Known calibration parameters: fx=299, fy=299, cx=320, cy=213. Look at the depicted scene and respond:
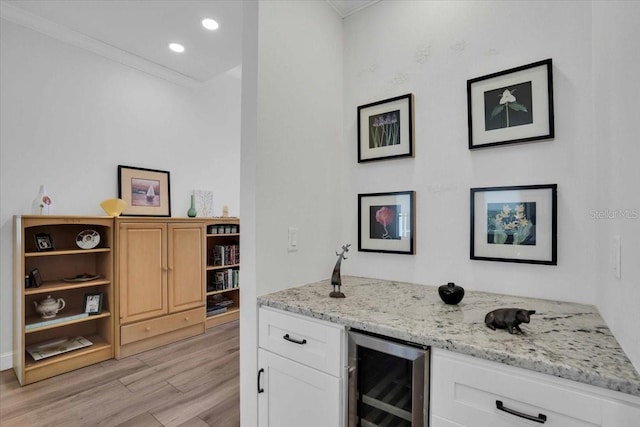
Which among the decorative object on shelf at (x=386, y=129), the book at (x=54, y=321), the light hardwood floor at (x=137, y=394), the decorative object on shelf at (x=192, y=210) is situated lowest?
the light hardwood floor at (x=137, y=394)

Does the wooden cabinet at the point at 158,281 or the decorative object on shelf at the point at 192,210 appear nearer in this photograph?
the wooden cabinet at the point at 158,281

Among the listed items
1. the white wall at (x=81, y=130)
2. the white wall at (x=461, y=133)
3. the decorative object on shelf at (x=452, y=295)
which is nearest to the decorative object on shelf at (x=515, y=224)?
the white wall at (x=461, y=133)

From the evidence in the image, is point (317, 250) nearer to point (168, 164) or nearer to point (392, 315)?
point (392, 315)

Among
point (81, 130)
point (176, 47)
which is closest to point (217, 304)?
point (81, 130)

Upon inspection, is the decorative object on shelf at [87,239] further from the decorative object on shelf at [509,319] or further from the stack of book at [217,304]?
the decorative object on shelf at [509,319]

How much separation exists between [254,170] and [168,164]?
2603 mm

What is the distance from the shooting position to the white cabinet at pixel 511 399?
2.41ft

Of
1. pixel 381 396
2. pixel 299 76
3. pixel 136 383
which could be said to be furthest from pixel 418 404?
pixel 136 383

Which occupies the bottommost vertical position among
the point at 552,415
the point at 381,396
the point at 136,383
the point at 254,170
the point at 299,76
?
the point at 136,383

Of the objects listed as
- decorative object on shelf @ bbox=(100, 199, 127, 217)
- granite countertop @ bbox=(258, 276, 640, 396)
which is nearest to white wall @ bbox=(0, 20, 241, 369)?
decorative object on shelf @ bbox=(100, 199, 127, 217)

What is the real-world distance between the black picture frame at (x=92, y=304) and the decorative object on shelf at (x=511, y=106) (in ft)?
10.6

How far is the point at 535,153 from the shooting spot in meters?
1.41

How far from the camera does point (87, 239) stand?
2674 mm

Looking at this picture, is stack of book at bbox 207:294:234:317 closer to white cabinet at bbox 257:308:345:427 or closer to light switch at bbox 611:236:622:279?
white cabinet at bbox 257:308:345:427
